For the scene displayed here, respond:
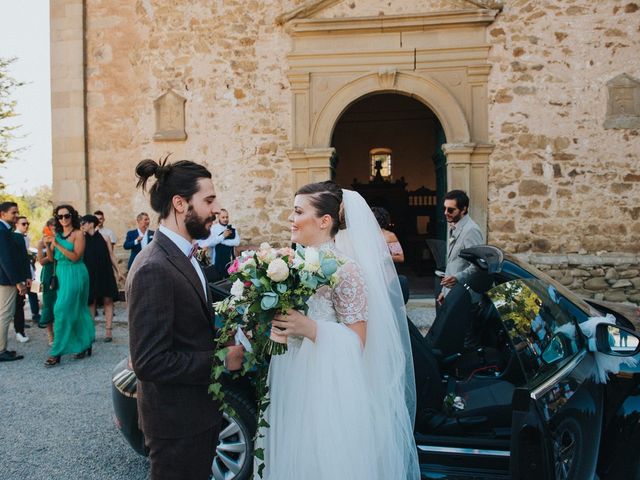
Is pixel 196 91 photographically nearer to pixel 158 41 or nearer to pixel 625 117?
pixel 158 41

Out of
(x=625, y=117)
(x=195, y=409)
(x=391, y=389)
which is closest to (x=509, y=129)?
(x=625, y=117)

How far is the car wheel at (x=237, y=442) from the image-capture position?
2990 millimetres

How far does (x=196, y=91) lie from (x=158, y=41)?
48.4 inches

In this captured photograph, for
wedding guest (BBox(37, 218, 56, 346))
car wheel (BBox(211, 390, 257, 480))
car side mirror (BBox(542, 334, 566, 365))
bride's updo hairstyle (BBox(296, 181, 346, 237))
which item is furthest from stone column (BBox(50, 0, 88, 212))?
car side mirror (BBox(542, 334, 566, 365))

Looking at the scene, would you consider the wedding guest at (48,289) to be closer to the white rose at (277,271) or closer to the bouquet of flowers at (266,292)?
the bouquet of flowers at (266,292)

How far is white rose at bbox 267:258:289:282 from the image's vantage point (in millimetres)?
1884

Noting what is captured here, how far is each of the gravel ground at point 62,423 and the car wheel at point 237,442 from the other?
0.64 metres

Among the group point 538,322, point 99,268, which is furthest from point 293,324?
point 99,268

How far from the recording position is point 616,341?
102 inches

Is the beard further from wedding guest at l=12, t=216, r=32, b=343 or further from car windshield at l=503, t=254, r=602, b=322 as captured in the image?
wedding guest at l=12, t=216, r=32, b=343

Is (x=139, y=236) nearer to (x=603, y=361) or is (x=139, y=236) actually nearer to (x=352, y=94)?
(x=352, y=94)

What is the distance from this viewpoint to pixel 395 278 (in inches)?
106

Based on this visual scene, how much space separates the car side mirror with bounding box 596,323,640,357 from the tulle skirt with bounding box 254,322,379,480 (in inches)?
49.3

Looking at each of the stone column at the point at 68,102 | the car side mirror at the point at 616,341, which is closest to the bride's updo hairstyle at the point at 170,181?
the car side mirror at the point at 616,341
